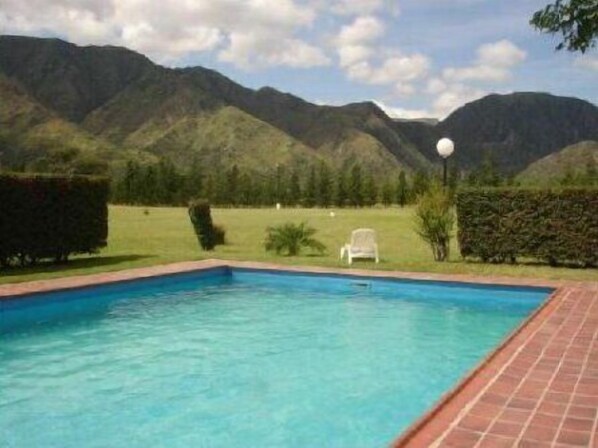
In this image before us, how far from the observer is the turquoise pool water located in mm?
5766

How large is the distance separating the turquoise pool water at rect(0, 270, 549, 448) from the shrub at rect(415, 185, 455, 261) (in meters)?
2.88

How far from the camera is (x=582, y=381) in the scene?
5527 mm

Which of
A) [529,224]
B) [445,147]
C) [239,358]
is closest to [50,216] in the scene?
[239,358]

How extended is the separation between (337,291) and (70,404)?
302 inches

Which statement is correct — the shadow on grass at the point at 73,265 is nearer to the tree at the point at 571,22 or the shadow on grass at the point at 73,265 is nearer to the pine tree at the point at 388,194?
the tree at the point at 571,22

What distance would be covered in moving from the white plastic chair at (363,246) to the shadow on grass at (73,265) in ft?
18.8

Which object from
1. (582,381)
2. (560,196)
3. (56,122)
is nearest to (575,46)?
(560,196)

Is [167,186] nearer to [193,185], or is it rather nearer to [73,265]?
[193,185]

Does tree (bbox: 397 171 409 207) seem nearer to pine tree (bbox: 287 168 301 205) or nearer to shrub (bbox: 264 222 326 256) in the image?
pine tree (bbox: 287 168 301 205)

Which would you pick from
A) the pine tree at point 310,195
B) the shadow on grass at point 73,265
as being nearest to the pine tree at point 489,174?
the pine tree at point 310,195

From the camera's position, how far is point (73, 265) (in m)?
14.6

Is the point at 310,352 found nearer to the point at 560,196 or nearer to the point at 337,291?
the point at 337,291

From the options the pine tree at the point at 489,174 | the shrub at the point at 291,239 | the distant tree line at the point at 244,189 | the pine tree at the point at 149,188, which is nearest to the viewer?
the shrub at the point at 291,239

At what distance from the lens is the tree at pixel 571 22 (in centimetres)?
924
